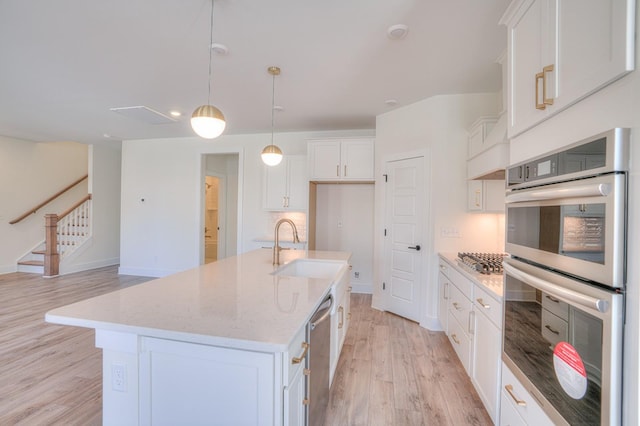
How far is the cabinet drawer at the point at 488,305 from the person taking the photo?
1670 mm

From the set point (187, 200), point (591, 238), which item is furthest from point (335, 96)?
point (187, 200)

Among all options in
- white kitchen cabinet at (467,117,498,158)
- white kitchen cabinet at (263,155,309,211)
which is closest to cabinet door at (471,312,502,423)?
white kitchen cabinet at (467,117,498,158)

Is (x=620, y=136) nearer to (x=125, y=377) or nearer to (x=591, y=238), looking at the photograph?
(x=591, y=238)

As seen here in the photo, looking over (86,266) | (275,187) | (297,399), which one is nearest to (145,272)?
(86,266)

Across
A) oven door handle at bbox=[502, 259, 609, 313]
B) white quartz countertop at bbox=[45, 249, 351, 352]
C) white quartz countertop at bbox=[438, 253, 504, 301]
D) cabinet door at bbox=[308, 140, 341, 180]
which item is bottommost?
white quartz countertop at bbox=[438, 253, 504, 301]

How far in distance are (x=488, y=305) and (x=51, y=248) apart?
24.6 ft

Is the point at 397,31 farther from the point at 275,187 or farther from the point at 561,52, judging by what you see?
the point at 275,187

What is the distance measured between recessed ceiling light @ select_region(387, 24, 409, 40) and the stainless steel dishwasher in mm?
2067

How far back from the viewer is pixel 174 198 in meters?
5.71

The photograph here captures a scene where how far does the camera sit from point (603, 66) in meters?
0.88

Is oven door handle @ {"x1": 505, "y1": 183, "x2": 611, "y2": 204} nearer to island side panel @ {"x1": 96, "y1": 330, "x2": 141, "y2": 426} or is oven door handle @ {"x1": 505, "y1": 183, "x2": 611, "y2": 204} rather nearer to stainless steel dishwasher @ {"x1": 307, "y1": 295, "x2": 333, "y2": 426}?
stainless steel dishwasher @ {"x1": 307, "y1": 295, "x2": 333, "y2": 426}

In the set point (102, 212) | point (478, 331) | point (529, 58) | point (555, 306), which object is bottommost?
point (478, 331)

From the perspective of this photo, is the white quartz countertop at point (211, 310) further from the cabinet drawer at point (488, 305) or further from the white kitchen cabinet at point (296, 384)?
the cabinet drawer at point (488, 305)

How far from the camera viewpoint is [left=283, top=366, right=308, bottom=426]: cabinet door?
108 centimetres
